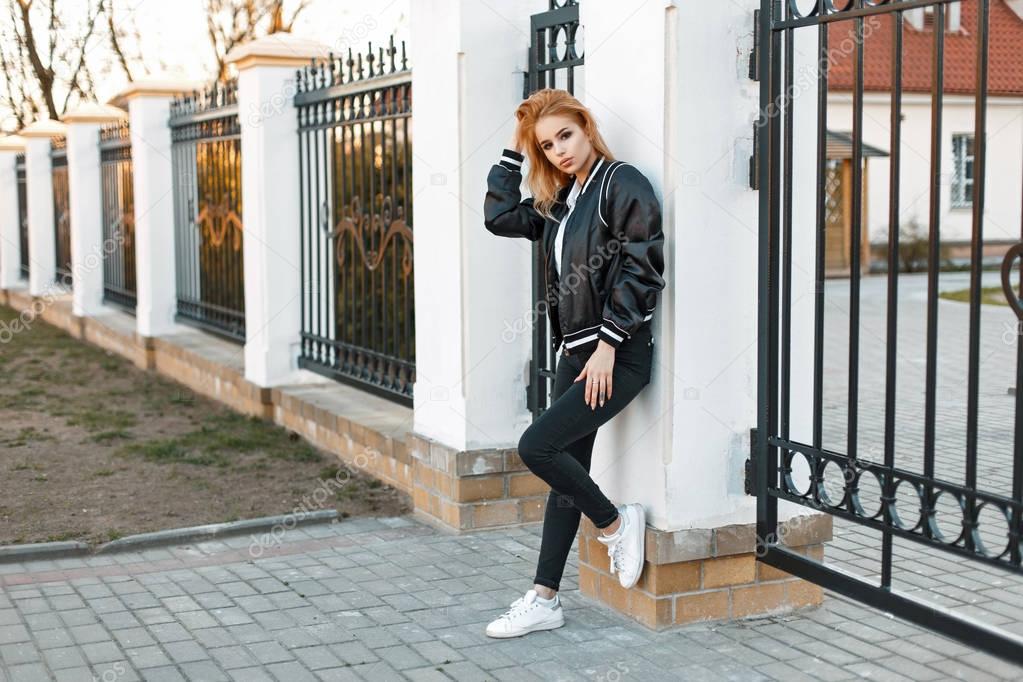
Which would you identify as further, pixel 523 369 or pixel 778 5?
pixel 523 369

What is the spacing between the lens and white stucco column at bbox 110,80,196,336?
12125mm

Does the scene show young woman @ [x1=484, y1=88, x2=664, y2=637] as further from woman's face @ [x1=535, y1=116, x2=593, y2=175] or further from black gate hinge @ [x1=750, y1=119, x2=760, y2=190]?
black gate hinge @ [x1=750, y1=119, x2=760, y2=190]

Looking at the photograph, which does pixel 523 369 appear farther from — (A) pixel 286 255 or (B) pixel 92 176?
(B) pixel 92 176

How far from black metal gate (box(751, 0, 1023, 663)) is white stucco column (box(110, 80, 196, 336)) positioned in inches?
338

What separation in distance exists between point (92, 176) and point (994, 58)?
16.0m

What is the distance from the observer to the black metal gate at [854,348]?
3670mm

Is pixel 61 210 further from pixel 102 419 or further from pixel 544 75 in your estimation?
pixel 544 75

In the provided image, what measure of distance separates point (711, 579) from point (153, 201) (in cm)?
897

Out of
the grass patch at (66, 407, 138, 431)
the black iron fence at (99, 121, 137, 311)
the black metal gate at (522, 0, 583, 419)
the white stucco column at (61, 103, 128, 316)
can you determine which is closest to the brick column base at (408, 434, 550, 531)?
the black metal gate at (522, 0, 583, 419)

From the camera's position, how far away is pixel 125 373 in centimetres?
1234

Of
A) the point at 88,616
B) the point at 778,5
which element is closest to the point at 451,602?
the point at 88,616

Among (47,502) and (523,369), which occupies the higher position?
(523,369)

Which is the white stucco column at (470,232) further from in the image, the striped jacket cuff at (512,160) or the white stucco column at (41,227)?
the white stucco column at (41,227)

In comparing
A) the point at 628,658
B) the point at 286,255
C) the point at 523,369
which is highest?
the point at 286,255
